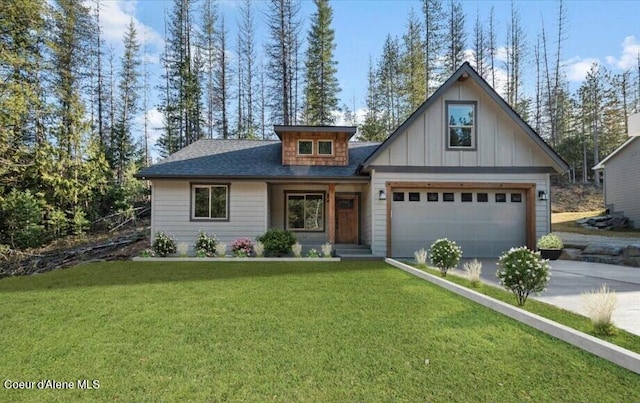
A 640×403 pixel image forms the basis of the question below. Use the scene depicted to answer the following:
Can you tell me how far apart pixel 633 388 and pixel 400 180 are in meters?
8.69

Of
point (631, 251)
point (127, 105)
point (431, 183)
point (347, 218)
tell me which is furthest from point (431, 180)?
point (127, 105)

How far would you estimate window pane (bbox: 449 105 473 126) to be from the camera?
1114 centimetres

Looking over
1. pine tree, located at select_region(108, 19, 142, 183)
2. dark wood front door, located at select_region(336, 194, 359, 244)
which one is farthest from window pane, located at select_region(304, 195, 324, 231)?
pine tree, located at select_region(108, 19, 142, 183)

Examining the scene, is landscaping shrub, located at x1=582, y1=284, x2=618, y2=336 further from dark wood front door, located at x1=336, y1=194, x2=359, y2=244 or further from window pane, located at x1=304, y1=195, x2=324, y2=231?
window pane, located at x1=304, y1=195, x2=324, y2=231

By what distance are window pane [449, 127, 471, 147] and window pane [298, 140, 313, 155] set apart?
482 centimetres

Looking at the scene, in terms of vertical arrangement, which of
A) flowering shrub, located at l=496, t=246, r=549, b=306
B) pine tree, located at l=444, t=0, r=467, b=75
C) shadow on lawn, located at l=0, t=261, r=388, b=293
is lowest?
shadow on lawn, located at l=0, t=261, r=388, b=293

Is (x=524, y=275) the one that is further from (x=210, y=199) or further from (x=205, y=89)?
(x=205, y=89)

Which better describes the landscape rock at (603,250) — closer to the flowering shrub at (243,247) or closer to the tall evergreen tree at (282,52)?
the flowering shrub at (243,247)

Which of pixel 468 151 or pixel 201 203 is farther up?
pixel 468 151

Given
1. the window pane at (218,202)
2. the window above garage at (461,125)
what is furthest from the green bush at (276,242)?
the window above garage at (461,125)

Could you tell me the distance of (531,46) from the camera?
2805 centimetres

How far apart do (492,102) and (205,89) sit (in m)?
19.4

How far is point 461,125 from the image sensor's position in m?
11.2

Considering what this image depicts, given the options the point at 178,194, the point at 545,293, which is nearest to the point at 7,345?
the point at 545,293
